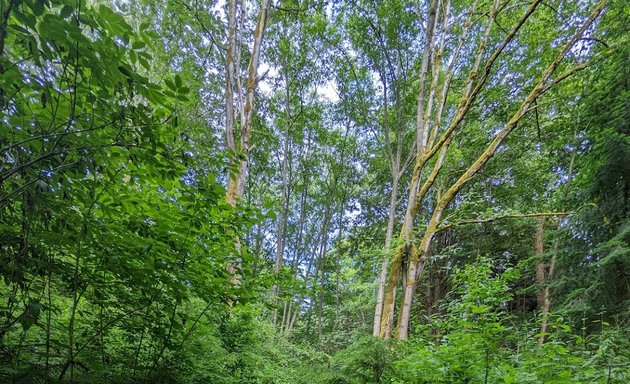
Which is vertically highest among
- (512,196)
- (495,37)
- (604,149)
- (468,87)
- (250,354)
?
(495,37)

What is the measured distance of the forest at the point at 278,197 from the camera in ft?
4.05

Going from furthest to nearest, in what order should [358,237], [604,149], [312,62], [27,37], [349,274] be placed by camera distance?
[349,274] < [358,237] < [312,62] < [604,149] < [27,37]

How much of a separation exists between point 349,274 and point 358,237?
11.0 feet

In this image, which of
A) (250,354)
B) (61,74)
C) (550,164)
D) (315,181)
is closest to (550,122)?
(550,164)

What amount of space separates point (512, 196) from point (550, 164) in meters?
2.24

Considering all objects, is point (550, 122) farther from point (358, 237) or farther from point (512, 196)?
point (358, 237)

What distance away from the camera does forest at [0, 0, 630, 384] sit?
1.24 m

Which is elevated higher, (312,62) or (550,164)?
(312,62)

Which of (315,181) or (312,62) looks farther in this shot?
(315,181)

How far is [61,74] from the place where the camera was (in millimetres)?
1231

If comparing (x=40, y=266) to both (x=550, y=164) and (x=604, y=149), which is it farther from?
(x=550, y=164)

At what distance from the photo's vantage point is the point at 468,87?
4730 mm

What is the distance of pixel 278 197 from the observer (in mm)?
5840

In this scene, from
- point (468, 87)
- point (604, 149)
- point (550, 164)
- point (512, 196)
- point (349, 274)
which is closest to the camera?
point (604, 149)
